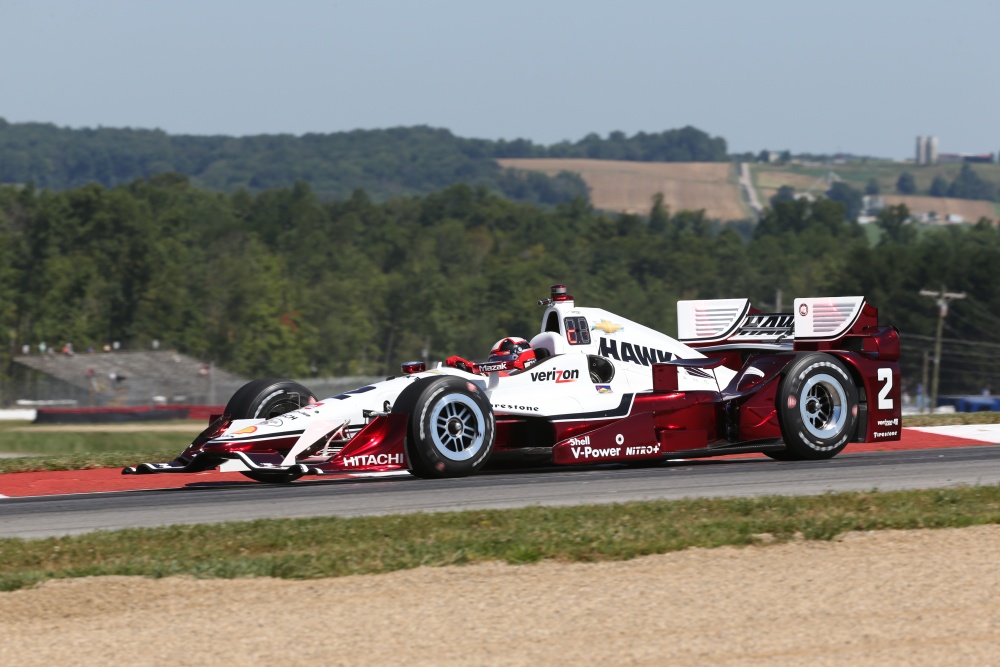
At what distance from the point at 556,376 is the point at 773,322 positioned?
3.00 metres

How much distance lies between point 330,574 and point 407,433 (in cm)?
382

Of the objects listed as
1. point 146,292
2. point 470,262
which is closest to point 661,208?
point 470,262

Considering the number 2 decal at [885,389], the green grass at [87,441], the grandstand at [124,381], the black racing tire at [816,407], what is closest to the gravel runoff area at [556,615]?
the black racing tire at [816,407]

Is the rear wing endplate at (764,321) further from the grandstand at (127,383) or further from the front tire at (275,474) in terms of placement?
the grandstand at (127,383)

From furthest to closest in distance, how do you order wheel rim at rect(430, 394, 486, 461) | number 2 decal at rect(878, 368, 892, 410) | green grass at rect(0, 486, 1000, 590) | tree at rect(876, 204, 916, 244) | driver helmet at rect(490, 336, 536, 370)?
1. tree at rect(876, 204, 916, 244)
2. number 2 decal at rect(878, 368, 892, 410)
3. driver helmet at rect(490, 336, 536, 370)
4. wheel rim at rect(430, 394, 486, 461)
5. green grass at rect(0, 486, 1000, 590)

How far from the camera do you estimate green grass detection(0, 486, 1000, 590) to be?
8430mm

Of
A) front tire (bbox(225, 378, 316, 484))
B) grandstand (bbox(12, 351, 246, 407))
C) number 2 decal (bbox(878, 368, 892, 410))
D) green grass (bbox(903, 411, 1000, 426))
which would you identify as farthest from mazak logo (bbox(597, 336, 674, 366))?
grandstand (bbox(12, 351, 246, 407))

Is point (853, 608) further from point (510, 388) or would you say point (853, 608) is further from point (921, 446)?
point (921, 446)

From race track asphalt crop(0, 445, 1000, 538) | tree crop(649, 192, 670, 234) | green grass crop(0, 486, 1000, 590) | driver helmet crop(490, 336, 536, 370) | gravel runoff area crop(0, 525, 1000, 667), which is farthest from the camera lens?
tree crop(649, 192, 670, 234)

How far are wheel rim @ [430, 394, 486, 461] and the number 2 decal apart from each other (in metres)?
4.09

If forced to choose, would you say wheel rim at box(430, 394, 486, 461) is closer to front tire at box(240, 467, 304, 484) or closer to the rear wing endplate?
front tire at box(240, 467, 304, 484)

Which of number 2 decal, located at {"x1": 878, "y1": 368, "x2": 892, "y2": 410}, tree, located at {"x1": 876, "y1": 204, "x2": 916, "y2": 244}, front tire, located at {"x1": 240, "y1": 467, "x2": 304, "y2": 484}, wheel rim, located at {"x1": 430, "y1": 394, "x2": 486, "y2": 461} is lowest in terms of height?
front tire, located at {"x1": 240, "y1": 467, "x2": 304, "y2": 484}

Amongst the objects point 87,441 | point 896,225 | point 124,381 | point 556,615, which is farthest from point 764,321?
point 896,225

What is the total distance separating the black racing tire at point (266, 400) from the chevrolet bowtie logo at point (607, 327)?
104 inches
